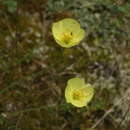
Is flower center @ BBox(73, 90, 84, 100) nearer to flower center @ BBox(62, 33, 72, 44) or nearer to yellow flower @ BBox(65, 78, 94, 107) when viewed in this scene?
yellow flower @ BBox(65, 78, 94, 107)

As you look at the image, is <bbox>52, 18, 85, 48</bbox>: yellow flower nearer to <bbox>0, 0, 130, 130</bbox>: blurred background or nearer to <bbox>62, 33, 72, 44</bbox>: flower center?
<bbox>62, 33, 72, 44</bbox>: flower center

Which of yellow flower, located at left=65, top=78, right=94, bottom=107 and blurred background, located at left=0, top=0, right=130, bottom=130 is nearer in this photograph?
yellow flower, located at left=65, top=78, right=94, bottom=107

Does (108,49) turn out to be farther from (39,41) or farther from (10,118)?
(10,118)

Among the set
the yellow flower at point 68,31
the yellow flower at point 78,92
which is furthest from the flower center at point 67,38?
the yellow flower at point 78,92

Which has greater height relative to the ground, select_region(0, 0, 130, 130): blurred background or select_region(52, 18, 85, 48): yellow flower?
select_region(52, 18, 85, 48): yellow flower

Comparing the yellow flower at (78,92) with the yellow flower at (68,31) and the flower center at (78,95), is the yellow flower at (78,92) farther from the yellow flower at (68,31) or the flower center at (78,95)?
the yellow flower at (68,31)

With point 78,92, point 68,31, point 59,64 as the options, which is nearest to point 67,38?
point 68,31

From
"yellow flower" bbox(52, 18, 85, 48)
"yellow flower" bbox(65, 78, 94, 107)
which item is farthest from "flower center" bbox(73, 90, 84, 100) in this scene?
"yellow flower" bbox(52, 18, 85, 48)
